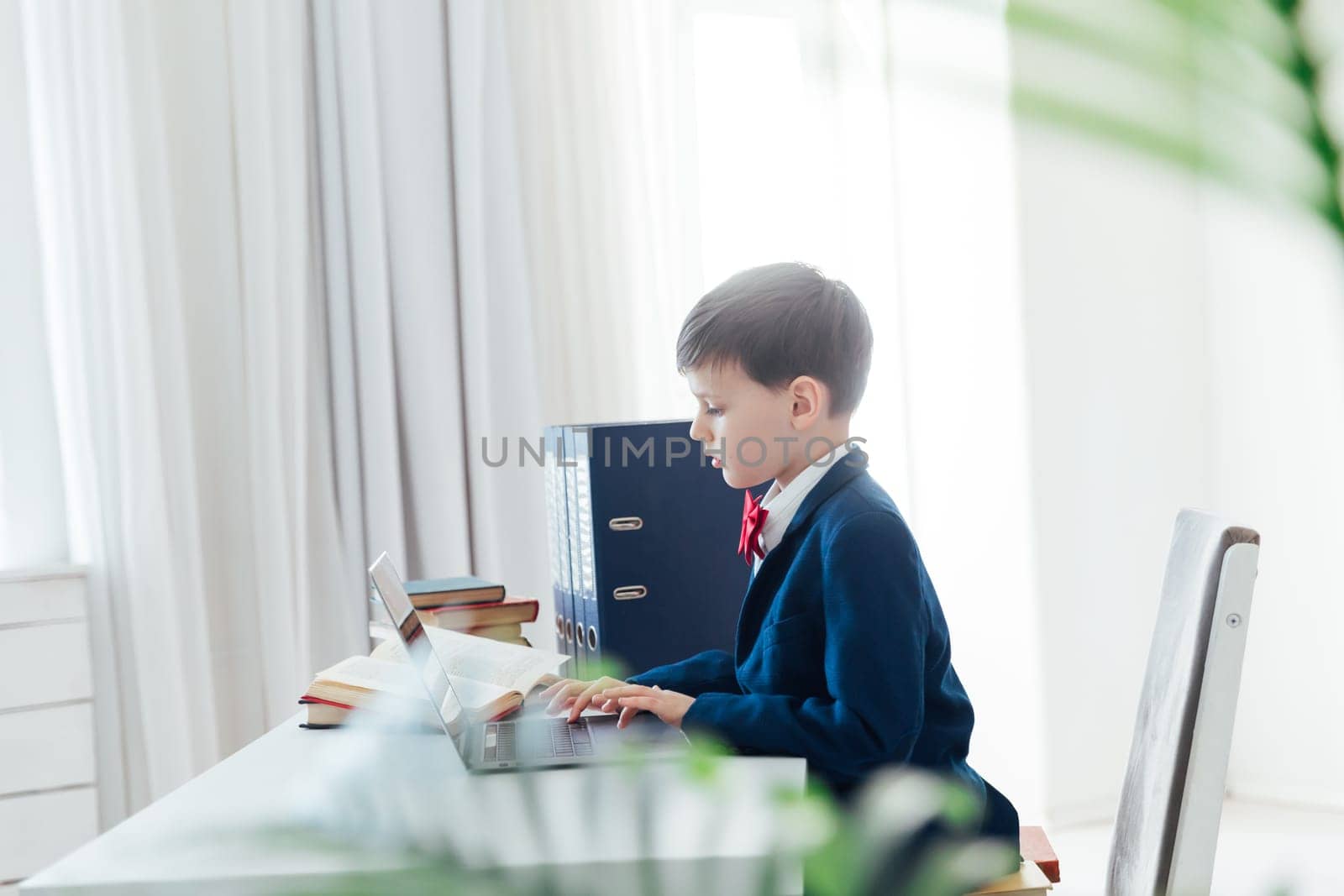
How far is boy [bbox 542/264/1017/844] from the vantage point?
0.99 metres

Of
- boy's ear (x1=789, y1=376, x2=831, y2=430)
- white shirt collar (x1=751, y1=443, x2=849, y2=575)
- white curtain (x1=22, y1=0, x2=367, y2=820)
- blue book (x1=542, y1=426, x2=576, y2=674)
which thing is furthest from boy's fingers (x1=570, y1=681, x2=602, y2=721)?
white curtain (x1=22, y1=0, x2=367, y2=820)

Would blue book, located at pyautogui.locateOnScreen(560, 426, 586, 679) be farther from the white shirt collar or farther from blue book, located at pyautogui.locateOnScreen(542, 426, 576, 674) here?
the white shirt collar

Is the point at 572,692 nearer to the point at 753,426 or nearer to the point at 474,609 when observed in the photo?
the point at 753,426

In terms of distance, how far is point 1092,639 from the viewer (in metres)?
2.88

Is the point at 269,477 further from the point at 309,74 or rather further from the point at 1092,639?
the point at 1092,639

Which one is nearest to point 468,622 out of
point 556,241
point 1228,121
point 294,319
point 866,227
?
point 294,319

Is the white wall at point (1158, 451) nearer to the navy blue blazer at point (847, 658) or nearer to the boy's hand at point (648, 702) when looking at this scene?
the navy blue blazer at point (847, 658)

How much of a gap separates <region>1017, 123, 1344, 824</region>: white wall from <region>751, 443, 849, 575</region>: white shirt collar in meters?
1.75

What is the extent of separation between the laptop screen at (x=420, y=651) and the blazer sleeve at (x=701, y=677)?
0.98ft

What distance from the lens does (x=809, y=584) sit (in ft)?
3.65

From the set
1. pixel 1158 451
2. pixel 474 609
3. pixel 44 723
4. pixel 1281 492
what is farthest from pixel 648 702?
pixel 1281 492

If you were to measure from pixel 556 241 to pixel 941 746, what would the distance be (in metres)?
1.75

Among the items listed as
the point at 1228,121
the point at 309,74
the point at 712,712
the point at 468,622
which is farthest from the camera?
the point at 309,74

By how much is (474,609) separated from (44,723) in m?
0.97
